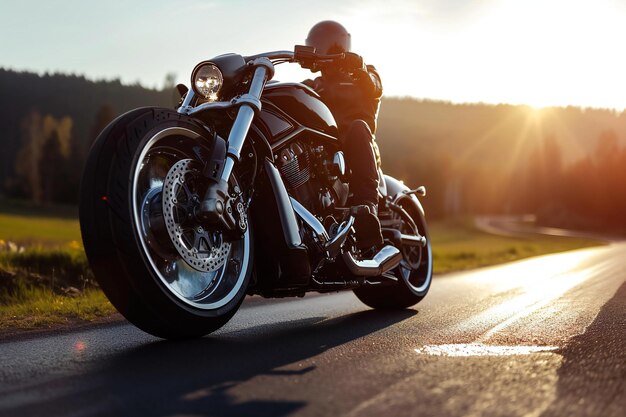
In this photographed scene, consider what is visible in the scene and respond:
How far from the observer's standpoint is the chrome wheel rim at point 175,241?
12.9 ft

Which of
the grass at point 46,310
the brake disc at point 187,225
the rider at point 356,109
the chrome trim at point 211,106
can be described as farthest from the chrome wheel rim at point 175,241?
the grass at point 46,310

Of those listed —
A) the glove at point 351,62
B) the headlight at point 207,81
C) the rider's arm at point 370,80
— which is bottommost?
the headlight at point 207,81

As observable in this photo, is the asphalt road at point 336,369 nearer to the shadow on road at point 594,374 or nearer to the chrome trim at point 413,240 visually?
the shadow on road at point 594,374

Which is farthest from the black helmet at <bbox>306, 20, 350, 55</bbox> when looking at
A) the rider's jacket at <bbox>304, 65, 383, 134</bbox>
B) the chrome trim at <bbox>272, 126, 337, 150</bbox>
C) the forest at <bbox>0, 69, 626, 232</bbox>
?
the forest at <bbox>0, 69, 626, 232</bbox>

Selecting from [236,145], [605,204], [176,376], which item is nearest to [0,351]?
[176,376]

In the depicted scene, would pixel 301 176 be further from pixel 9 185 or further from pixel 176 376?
pixel 9 185

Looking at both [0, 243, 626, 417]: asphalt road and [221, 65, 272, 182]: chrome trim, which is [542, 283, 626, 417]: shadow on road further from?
[221, 65, 272, 182]: chrome trim

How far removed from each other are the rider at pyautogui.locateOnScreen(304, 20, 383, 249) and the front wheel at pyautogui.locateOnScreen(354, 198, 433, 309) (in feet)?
2.73

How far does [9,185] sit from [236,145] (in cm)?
8751

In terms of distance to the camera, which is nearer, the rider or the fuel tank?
the fuel tank

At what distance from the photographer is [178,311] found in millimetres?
4012

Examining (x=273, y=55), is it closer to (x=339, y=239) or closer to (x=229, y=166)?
(x=229, y=166)

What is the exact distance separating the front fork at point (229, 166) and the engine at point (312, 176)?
0.45 m

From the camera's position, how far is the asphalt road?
2.78 meters
